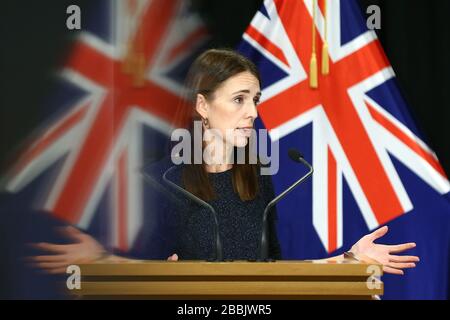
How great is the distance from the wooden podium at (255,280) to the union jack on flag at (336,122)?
47.5 inches

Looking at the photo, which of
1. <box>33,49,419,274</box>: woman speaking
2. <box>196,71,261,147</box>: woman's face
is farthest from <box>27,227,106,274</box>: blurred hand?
<box>196,71,261,147</box>: woman's face

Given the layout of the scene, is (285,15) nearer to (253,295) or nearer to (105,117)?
(105,117)

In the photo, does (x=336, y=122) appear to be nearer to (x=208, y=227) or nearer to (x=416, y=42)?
(x=416, y=42)

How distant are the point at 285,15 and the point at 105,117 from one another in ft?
2.93

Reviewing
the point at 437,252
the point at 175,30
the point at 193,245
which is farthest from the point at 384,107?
the point at 193,245

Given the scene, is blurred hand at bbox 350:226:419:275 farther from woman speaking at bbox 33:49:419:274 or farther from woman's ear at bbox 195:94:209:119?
woman's ear at bbox 195:94:209:119

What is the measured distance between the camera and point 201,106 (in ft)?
6.36

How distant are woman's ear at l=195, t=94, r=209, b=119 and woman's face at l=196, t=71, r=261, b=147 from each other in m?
0.03

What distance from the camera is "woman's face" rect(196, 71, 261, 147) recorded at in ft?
5.91

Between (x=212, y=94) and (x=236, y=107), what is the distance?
0.39 feet

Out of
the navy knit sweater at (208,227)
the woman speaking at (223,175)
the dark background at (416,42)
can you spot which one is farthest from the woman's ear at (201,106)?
the dark background at (416,42)

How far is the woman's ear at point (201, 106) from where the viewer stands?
193 cm

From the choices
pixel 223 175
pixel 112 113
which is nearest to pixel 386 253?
pixel 223 175

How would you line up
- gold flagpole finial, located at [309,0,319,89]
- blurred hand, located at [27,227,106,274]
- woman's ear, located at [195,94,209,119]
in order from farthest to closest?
gold flagpole finial, located at [309,0,319,89], woman's ear, located at [195,94,209,119], blurred hand, located at [27,227,106,274]
